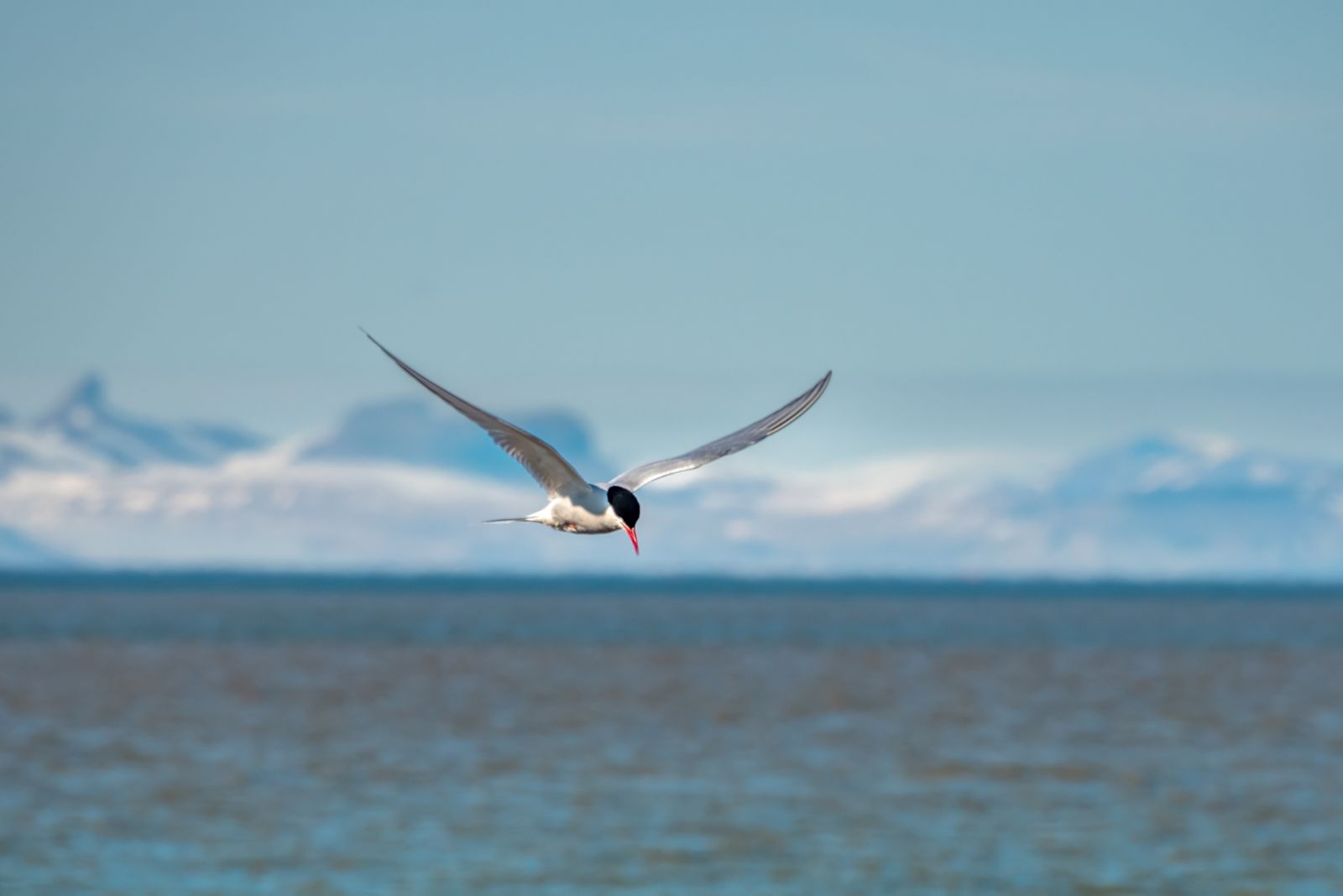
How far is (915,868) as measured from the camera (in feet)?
123

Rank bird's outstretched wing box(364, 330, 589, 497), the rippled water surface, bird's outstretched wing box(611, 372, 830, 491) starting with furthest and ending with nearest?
1. the rippled water surface
2. bird's outstretched wing box(611, 372, 830, 491)
3. bird's outstretched wing box(364, 330, 589, 497)

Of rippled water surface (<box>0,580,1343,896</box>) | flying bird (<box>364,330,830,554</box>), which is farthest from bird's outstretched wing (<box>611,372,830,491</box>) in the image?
rippled water surface (<box>0,580,1343,896</box>)

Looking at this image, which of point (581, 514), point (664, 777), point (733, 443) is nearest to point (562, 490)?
point (581, 514)

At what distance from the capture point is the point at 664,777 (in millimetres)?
49250

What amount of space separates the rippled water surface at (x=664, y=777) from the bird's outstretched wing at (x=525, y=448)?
982 inches

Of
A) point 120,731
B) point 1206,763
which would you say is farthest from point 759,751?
point 120,731

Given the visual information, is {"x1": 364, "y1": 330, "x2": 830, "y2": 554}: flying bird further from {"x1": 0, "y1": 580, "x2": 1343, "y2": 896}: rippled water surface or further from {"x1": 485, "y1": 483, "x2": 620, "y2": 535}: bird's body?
{"x1": 0, "y1": 580, "x2": 1343, "y2": 896}: rippled water surface

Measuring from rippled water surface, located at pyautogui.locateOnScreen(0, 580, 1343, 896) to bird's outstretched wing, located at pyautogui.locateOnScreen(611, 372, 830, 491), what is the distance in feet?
77.3

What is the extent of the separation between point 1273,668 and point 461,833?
65.5 metres

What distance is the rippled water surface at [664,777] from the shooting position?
37.4 metres

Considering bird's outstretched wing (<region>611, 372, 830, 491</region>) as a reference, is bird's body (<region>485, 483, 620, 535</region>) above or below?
below

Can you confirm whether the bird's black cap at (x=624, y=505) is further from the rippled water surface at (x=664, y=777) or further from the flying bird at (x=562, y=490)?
the rippled water surface at (x=664, y=777)

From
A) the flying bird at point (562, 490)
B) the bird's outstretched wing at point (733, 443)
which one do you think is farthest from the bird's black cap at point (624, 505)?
the bird's outstretched wing at point (733, 443)

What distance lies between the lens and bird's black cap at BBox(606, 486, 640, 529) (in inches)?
450
